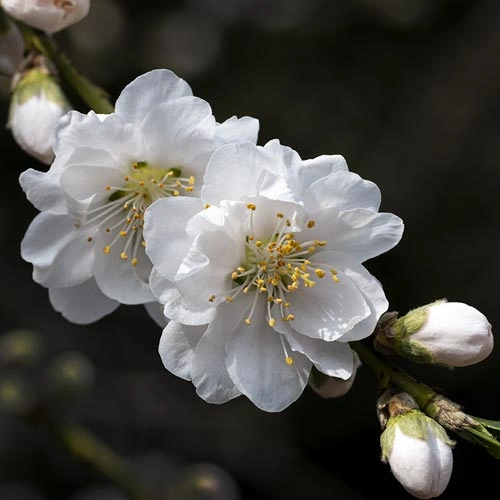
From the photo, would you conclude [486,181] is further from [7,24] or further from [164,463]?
[7,24]

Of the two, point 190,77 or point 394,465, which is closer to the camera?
point 394,465

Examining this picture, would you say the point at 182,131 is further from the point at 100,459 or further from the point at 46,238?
the point at 100,459

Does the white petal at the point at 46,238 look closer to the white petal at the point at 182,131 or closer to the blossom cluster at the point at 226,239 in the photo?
the blossom cluster at the point at 226,239

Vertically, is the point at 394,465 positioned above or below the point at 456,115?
above

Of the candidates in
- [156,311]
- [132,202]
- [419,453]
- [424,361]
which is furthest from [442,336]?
[132,202]

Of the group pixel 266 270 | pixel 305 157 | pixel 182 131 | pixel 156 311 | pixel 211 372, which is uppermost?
pixel 182 131

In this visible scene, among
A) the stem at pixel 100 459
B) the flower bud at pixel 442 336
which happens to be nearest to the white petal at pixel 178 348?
the flower bud at pixel 442 336

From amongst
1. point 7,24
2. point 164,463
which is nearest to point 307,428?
point 164,463
